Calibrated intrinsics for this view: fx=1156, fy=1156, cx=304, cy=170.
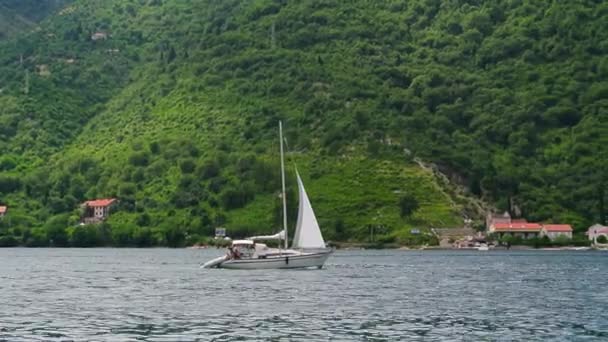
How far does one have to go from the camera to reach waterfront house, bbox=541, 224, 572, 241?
19202 centimetres

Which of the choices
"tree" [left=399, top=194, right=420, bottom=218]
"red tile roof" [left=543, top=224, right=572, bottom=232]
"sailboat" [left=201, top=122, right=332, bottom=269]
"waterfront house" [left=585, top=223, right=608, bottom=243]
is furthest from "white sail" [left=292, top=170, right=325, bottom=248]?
"waterfront house" [left=585, top=223, right=608, bottom=243]

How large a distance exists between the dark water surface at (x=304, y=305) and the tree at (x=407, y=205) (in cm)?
7660

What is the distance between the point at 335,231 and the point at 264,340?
13597 centimetres

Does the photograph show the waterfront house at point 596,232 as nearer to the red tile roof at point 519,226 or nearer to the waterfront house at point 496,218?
the red tile roof at point 519,226

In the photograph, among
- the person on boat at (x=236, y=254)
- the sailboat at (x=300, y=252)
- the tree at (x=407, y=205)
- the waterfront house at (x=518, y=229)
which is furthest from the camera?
the waterfront house at (x=518, y=229)

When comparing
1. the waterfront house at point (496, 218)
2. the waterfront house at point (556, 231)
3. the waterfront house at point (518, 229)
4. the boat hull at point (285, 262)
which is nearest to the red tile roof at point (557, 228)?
the waterfront house at point (556, 231)

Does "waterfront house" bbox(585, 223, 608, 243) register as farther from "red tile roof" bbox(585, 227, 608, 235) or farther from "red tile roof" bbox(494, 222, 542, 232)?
"red tile roof" bbox(494, 222, 542, 232)

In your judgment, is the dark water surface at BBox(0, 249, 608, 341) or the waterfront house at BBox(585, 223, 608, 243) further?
the waterfront house at BBox(585, 223, 608, 243)

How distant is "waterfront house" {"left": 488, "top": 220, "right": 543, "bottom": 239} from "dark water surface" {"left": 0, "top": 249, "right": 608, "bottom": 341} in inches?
3352

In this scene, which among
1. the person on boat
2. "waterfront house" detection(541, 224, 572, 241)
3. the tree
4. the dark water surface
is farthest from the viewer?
"waterfront house" detection(541, 224, 572, 241)

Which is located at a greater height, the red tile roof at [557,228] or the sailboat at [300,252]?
the red tile roof at [557,228]

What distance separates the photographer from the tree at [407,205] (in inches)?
7234

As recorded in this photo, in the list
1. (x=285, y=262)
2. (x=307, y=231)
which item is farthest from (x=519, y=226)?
(x=285, y=262)

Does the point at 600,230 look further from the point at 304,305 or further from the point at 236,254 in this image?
the point at 304,305
